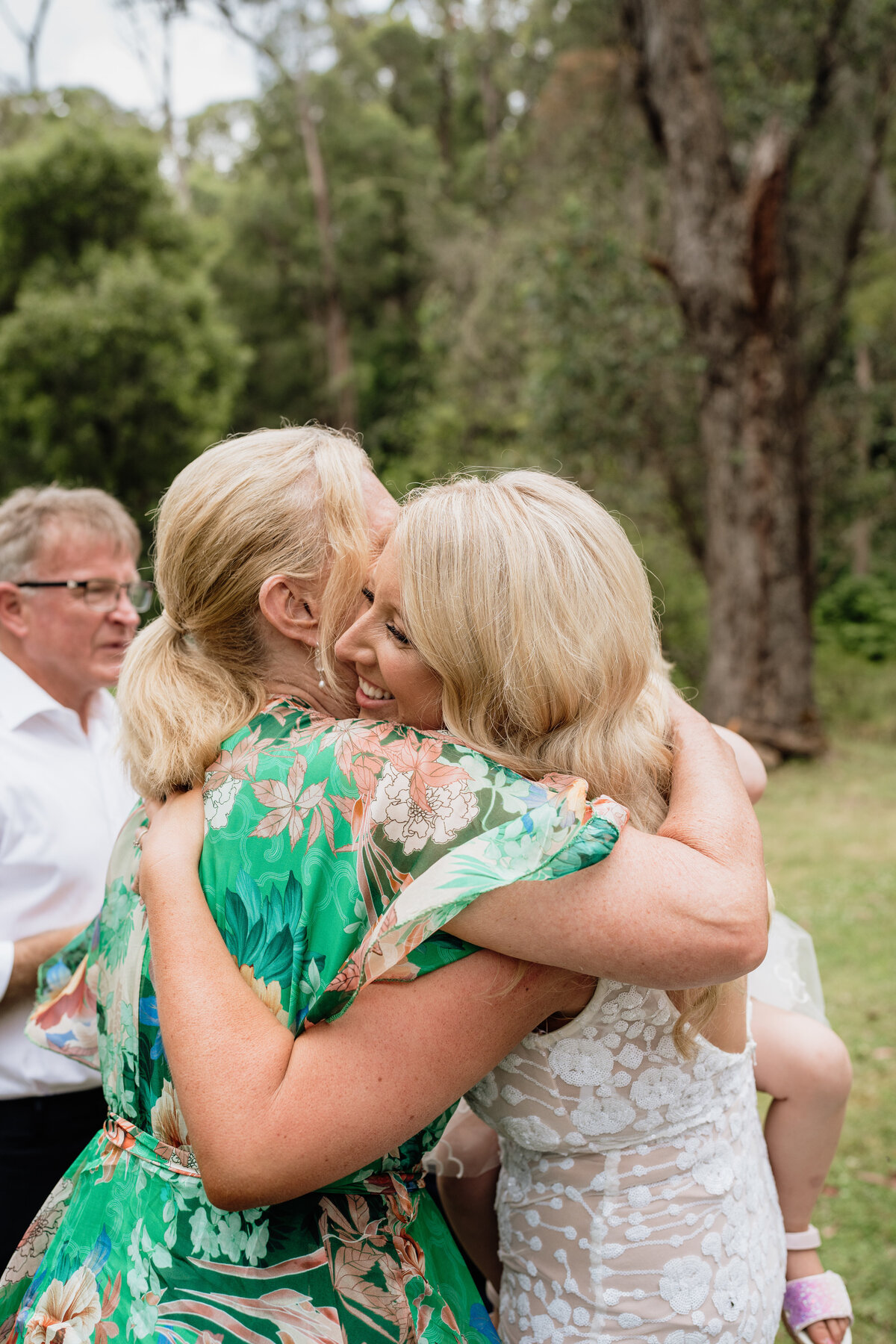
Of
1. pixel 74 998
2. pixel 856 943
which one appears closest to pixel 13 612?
pixel 74 998

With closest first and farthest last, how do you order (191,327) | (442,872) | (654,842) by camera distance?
1. (442,872)
2. (654,842)
3. (191,327)

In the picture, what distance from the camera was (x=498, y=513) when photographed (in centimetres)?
155

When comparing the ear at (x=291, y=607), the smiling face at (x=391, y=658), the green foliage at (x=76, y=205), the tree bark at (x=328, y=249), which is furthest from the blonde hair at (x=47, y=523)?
the tree bark at (x=328, y=249)

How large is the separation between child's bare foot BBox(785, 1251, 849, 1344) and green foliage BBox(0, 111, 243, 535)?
17.9 metres

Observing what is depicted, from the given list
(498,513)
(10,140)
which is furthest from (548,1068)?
(10,140)

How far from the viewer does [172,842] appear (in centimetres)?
156

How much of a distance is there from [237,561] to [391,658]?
0.34m

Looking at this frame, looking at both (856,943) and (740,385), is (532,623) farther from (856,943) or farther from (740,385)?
(740,385)

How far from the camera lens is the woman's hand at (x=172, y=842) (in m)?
1.54

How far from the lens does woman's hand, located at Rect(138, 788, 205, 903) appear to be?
1.54 m

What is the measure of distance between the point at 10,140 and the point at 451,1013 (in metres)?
32.1

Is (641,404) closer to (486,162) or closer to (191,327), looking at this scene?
(191,327)

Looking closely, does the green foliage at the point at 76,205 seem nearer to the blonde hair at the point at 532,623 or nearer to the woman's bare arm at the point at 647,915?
the blonde hair at the point at 532,623

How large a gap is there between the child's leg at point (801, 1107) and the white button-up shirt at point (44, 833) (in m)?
1.52
